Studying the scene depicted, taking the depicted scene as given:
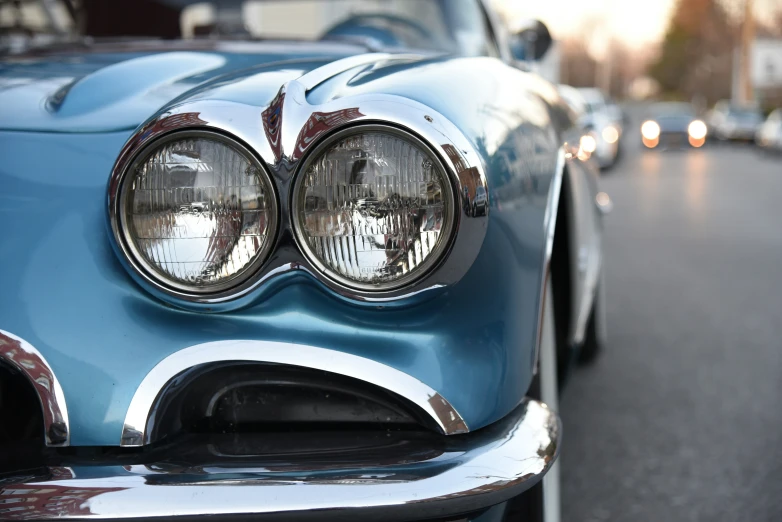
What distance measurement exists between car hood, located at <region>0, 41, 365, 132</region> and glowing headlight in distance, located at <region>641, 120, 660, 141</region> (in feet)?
81.1

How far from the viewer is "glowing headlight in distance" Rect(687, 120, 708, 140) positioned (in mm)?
25406

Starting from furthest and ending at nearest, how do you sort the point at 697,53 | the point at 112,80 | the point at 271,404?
the point at 697,53, the point at 112,80, the point at 271,404

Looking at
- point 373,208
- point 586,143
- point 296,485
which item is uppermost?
point 586,143

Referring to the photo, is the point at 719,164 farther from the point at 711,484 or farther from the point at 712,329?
the point at 711,484

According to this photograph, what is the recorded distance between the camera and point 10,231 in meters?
1.40

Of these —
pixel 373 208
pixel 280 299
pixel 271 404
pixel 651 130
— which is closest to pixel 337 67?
pixel 373 208

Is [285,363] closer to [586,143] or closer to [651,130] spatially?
[586,143]

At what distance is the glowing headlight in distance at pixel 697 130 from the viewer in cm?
2541

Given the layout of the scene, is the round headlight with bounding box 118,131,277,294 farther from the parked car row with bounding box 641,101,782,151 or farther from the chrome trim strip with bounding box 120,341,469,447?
the parked car row with bounding box 641,101,782,151

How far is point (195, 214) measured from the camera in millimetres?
1337

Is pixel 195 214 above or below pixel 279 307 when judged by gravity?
above

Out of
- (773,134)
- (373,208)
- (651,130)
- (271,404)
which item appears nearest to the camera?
(373,208)

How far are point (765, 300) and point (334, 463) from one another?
4010 mm

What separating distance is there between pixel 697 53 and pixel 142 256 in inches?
2805
